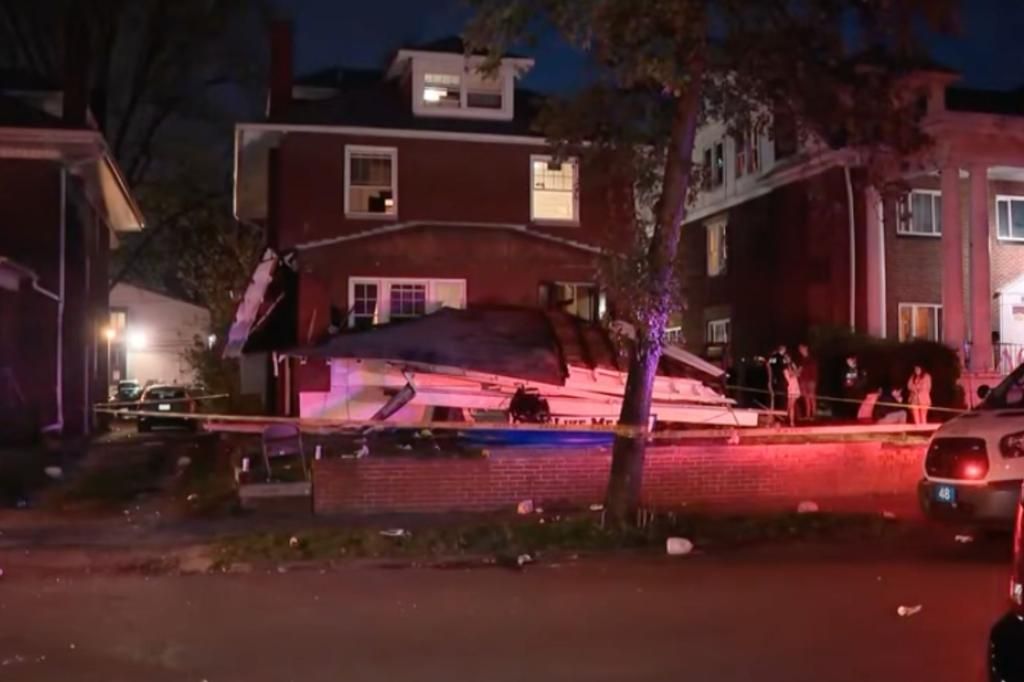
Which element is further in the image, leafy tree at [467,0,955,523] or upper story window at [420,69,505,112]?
A: upper story window at [420,69,505,112]

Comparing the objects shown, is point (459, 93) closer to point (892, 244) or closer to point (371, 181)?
point (371, 181)

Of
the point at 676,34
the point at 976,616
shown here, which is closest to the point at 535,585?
the point at 976,616

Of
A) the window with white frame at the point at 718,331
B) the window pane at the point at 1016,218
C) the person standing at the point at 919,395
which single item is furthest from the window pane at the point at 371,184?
the window pane at the point at 1016,218

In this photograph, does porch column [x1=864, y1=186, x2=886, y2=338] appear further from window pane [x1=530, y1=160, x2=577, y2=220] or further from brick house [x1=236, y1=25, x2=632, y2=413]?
window pane [x1=530, y1=160, x2=577, y2=220]

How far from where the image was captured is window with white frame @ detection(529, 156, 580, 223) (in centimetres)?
2703

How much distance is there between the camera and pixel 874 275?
2603cm

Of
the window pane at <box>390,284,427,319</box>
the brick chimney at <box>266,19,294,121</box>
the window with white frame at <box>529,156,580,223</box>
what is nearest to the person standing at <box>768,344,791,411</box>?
the window with white frame at <box>529,156,580,223</box>

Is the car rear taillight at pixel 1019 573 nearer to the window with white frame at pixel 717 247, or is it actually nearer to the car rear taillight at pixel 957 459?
the car rear taillight at pixel 957 459

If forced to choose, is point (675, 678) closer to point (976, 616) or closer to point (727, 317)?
point (976, 616)

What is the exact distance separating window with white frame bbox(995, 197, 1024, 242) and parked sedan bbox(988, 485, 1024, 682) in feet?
82.5

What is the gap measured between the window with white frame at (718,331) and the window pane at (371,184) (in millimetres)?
10545

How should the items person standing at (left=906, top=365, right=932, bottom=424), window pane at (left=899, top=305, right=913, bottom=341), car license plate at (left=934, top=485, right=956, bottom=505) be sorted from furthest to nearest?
window pane at (left=899, top=305, right=913, bottom=341)
person standing at (left=906, top=365, right=932, bottom=424)
car license plate at (left=934, top=485, right=956, bottom=505)

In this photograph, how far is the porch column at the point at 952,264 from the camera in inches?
951

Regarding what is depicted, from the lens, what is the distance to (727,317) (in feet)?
105
